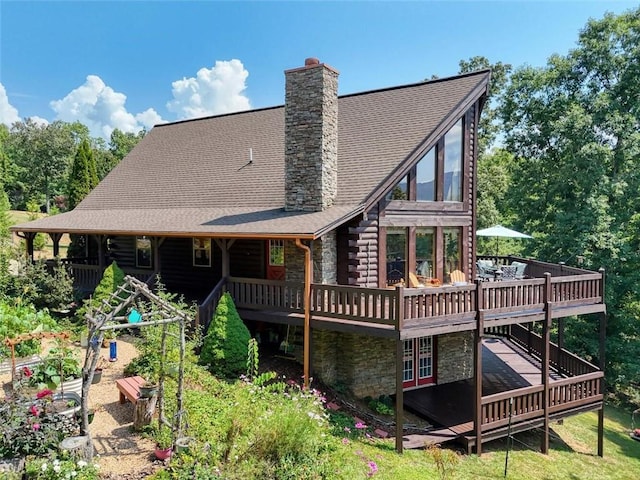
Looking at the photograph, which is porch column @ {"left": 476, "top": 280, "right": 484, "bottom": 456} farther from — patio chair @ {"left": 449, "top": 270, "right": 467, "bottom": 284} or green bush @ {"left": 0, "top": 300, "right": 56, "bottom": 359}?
green bush @ {"left": 0, "top": 300, "right": 56, "bottom": 359}

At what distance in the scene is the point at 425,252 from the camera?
12.6 m

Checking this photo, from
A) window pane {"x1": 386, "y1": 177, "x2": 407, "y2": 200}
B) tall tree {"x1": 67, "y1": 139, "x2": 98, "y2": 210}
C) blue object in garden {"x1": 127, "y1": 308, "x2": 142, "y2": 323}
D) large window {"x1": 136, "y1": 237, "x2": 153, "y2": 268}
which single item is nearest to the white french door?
window pane {"x1": 386, "y1": 177, "x2": 407, "y2": 200}

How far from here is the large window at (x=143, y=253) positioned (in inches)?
625

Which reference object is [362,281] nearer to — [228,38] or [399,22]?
[399,22]

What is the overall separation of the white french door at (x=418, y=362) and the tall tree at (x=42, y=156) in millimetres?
47279

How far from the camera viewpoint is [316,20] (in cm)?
1747

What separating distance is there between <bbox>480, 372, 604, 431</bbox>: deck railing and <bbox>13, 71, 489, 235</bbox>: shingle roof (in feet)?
18.1

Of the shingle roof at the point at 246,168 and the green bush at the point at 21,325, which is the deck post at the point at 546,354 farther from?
the green bush at the point at 21,325

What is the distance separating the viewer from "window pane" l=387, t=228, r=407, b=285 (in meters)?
11.9

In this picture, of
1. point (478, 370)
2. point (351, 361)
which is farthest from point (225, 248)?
point (478, 370)

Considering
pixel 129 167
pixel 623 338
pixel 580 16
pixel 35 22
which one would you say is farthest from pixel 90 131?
pixel 623 338

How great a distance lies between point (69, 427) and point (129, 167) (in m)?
15.1

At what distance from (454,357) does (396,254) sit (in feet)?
13.5

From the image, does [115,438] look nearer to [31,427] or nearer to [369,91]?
[31,427]
